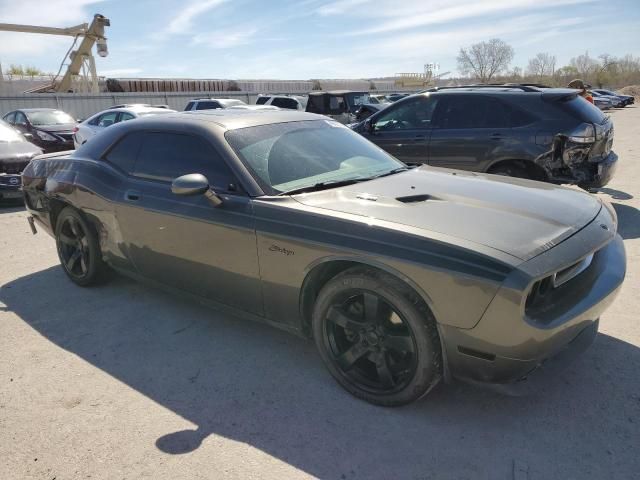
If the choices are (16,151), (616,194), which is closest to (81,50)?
(16,151)

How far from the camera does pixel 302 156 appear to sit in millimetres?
3459

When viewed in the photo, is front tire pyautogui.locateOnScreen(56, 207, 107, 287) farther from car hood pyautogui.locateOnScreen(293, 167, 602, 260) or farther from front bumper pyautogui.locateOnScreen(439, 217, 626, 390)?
front bumper pyautogui.locateOnScreen(439, 217, 626, 390)

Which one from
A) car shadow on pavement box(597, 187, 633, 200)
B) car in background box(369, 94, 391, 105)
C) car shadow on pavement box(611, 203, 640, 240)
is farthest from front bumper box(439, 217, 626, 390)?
car in background box(369, 94, 391, 105)

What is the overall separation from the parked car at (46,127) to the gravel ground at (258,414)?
34.9ft

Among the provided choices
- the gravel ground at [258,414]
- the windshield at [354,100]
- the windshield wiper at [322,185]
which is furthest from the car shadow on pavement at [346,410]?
the windshield at [354,100]

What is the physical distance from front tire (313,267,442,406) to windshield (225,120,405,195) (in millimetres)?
837

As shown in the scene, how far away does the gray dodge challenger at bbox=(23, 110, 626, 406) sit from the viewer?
231 centimetres

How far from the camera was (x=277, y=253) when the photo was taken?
295 cm

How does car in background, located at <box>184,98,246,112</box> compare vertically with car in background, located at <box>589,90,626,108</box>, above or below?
above

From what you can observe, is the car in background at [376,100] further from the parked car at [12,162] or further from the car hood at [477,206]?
the car hood at [477,206]

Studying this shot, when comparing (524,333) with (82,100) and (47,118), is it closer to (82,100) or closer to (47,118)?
(47,118)

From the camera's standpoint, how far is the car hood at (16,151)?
8.26m

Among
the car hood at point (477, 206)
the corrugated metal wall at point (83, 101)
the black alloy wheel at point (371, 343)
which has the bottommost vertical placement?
the black alloy wheel at point (371, 343)

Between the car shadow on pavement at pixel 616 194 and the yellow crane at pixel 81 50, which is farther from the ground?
the yellow crane at pixel 81 50
